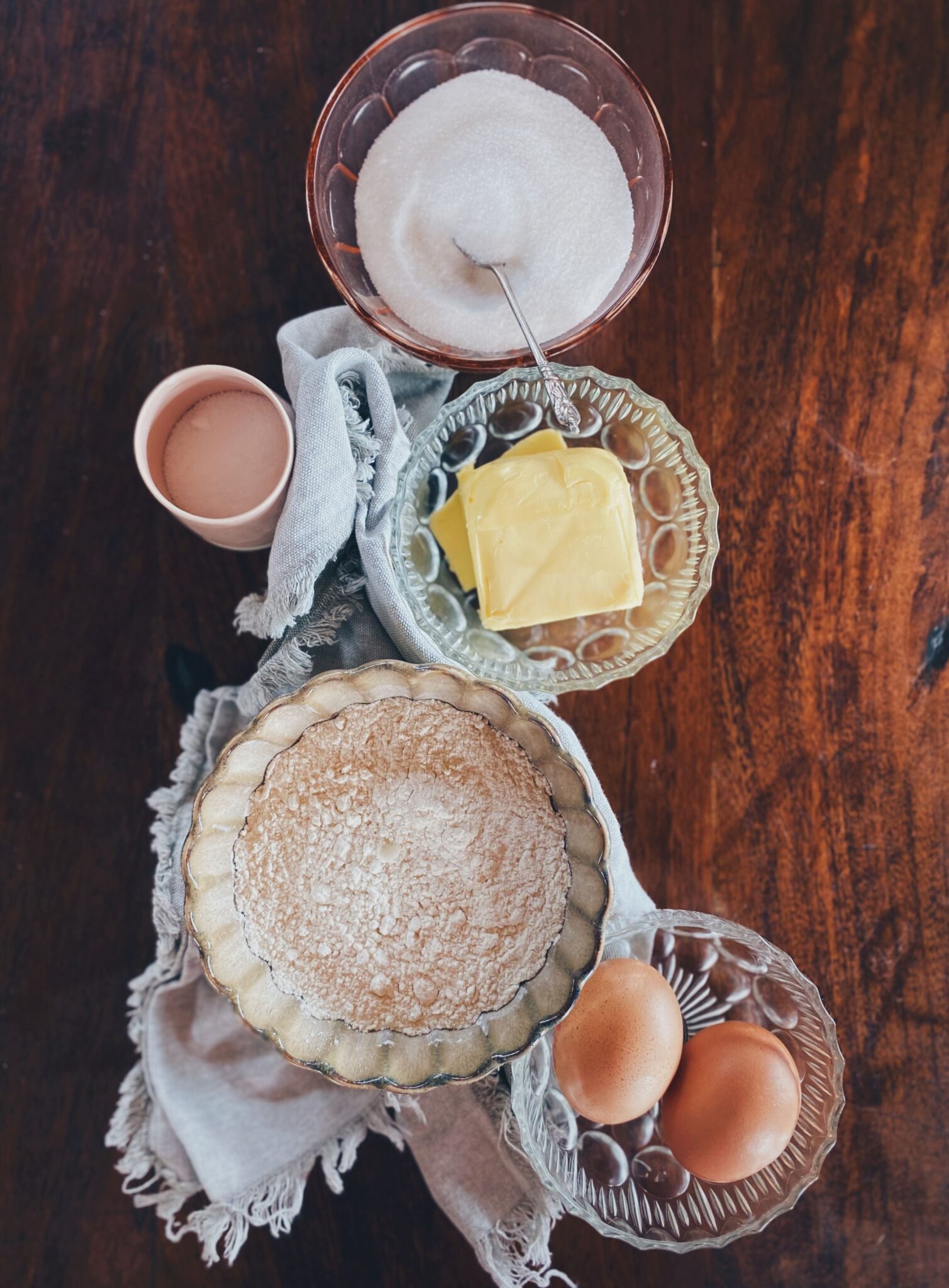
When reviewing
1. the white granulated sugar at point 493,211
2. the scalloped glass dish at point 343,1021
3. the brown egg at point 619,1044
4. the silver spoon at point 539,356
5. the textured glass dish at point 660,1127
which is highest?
the white granulated sugar at point 493,211

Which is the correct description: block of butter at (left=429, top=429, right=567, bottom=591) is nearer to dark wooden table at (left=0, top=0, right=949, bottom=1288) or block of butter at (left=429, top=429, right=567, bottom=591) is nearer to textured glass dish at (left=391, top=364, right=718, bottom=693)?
textured glass dish at (left=391, top=364, right=718, bottom=693)

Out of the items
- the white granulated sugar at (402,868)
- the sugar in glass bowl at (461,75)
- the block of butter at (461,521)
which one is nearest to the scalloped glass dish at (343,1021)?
the white granulated sugar at (402,868)

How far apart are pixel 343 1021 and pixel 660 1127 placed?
0.26m

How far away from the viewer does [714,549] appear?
69 cm

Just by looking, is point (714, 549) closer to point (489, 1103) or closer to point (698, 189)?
point (698, 189)

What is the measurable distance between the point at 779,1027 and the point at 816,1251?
0.24 m

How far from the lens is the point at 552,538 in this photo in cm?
65

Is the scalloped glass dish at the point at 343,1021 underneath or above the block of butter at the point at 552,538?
underneath

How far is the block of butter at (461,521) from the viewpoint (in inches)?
27.1

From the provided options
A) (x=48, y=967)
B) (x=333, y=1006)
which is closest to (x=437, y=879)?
(x=333, y=1006)

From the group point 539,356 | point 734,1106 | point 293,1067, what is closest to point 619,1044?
point 734,1106

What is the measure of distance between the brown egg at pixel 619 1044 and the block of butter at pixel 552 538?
0.27 metres

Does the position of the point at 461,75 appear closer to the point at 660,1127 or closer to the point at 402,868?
the point at 402,868

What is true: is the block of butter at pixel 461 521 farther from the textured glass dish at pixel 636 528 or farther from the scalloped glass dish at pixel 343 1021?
the scalloped glass dish at pixel 343 1021
